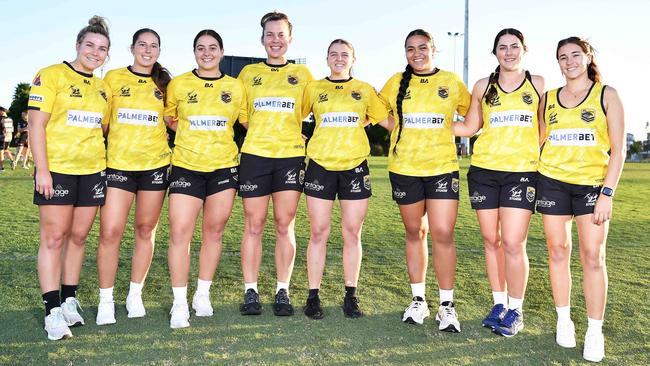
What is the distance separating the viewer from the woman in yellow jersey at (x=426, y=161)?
3.78 meters

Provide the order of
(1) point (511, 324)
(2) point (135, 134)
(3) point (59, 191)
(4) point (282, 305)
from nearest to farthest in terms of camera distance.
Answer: (3) point (59, 191), (1) point (511, 324), (2) point (135, 134), (4) point (282, 305)

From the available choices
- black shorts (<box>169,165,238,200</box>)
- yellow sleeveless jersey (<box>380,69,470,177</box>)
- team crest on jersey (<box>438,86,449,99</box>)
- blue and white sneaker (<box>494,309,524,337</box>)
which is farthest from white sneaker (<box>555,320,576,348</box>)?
black shorts (<box>169,165,238,200</box>)

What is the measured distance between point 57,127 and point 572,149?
3.13 m

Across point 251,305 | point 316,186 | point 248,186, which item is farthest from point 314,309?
point 248,186

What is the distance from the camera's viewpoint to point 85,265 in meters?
5.15

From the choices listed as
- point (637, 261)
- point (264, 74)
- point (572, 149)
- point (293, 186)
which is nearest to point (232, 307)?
point (293, 186)

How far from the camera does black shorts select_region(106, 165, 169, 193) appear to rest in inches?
146

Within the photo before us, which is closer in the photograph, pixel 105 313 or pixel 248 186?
pixel 105 313

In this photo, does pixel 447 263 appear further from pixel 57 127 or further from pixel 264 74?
pixel 57 127

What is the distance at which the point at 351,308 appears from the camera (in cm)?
388

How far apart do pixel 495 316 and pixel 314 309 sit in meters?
1.20

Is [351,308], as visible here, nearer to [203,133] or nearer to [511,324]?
[511,324]

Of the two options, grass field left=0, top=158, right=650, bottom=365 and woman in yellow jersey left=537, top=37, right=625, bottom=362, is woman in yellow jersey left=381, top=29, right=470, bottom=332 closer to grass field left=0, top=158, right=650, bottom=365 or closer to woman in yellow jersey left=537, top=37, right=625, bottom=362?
grass field left=0, top=158, right=650, bottom=365

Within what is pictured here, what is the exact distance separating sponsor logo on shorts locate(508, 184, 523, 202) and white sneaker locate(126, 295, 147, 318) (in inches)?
100
